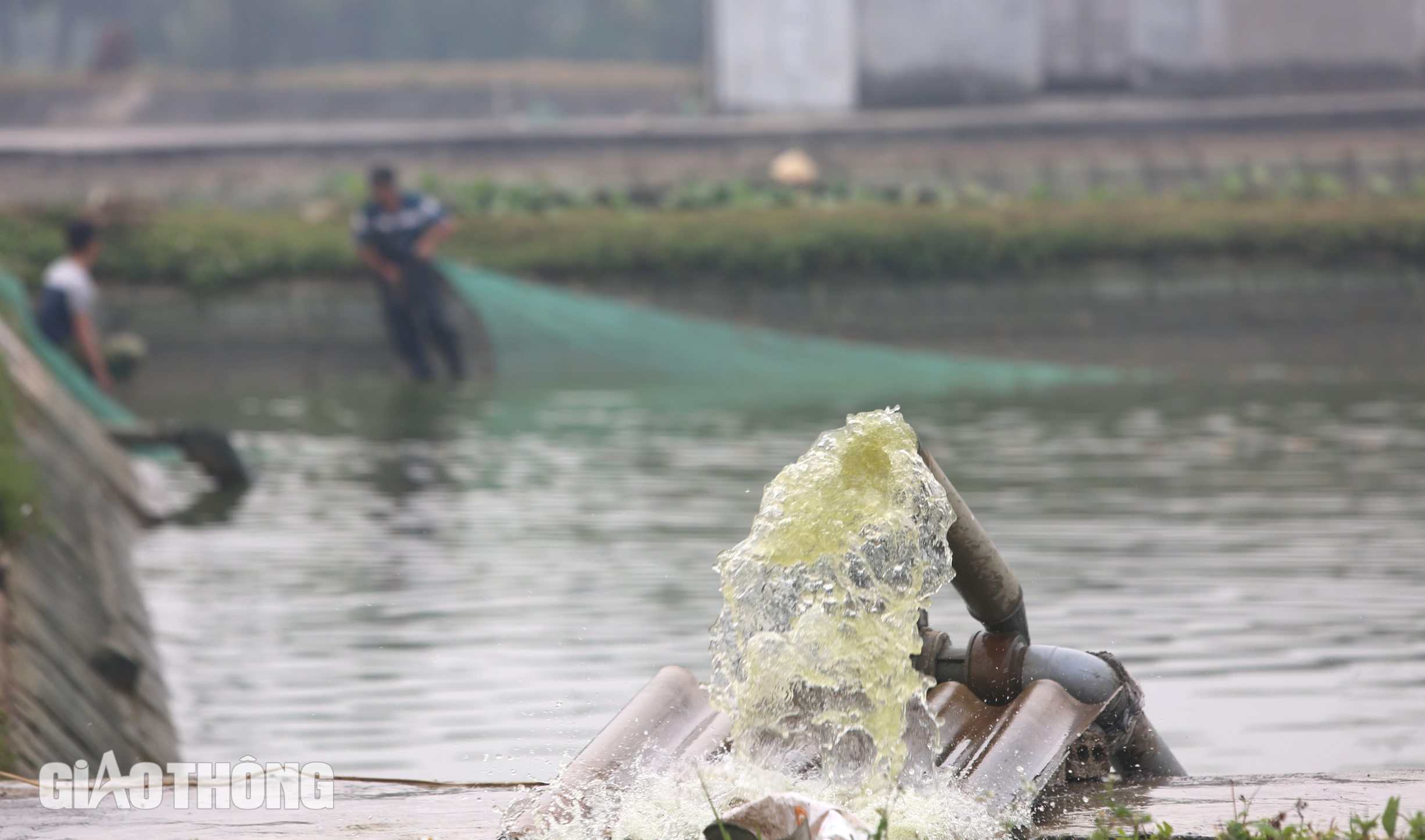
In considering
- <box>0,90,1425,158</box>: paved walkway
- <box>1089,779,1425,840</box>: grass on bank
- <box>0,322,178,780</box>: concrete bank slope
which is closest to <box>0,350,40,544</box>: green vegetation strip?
<box>0,322,178,780</box>: concrete bank slope

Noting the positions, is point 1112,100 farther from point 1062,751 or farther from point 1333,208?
point 1062,751

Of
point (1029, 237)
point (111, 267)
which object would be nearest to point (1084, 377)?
point (1029, 237)

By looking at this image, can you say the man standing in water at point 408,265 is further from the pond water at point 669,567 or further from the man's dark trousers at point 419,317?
the pond water at point 669,567

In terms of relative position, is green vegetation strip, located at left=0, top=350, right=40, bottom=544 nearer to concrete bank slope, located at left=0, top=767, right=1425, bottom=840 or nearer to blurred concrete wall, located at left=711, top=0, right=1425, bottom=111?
concrete bank slope, located at left=0, top=767, right=1425, bottom=840

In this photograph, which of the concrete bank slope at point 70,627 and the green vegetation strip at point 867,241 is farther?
the green vegetation strip at point 867,241

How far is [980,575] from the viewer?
426 centimetres

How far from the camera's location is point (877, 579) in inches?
164

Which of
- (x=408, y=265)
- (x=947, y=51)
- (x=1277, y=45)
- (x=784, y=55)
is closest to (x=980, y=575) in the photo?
(x=408, y=265)

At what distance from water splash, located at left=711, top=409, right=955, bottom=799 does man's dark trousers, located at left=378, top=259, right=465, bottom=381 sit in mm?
12363

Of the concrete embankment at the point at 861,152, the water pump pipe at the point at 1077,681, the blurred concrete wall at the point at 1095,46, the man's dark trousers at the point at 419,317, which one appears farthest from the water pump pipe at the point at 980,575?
the blurred concrete wall at the point at 1095,46

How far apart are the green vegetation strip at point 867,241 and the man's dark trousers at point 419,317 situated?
79.8 inches

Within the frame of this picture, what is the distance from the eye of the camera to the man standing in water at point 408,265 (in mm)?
16234

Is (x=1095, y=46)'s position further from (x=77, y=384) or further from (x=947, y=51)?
(x=77, y=384)

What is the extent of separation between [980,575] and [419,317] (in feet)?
42.1
